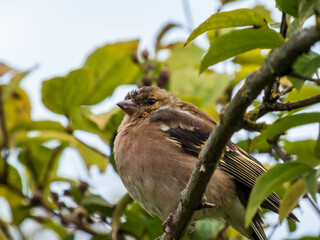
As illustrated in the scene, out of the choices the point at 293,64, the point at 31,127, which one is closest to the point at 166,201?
the point at 31,127

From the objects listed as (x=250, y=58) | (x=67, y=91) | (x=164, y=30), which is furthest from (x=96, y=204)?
(x=250, y=58)

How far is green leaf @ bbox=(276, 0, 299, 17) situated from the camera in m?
2.42

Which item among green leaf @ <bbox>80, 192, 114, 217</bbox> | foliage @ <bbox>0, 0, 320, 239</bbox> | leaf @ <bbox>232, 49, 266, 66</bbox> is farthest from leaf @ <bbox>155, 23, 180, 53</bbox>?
green leaf @ <bbox>80, 192, 114, 217</bbox>

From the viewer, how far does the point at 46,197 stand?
4883 mm

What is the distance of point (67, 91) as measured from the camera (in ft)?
15.1

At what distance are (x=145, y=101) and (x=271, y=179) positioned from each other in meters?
2.98

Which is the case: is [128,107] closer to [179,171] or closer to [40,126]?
[40,126]

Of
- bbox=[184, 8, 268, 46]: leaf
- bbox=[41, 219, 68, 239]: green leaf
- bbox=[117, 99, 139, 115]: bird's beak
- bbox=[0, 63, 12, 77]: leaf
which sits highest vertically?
bbox=[184, 8, 268, 46]: leaf

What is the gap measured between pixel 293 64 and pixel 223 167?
2.32 meters

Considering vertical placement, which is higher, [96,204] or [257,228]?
[96,204]

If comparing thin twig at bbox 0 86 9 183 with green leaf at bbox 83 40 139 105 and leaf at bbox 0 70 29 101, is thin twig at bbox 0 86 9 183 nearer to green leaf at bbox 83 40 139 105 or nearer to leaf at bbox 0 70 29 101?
leaf at bbox 0 70 29 101

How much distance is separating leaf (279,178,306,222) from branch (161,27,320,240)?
515 millimetres

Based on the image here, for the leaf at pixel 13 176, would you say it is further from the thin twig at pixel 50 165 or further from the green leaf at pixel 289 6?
the green leaf at pixel 289 6

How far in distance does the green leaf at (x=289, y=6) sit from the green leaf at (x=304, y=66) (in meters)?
0.26
